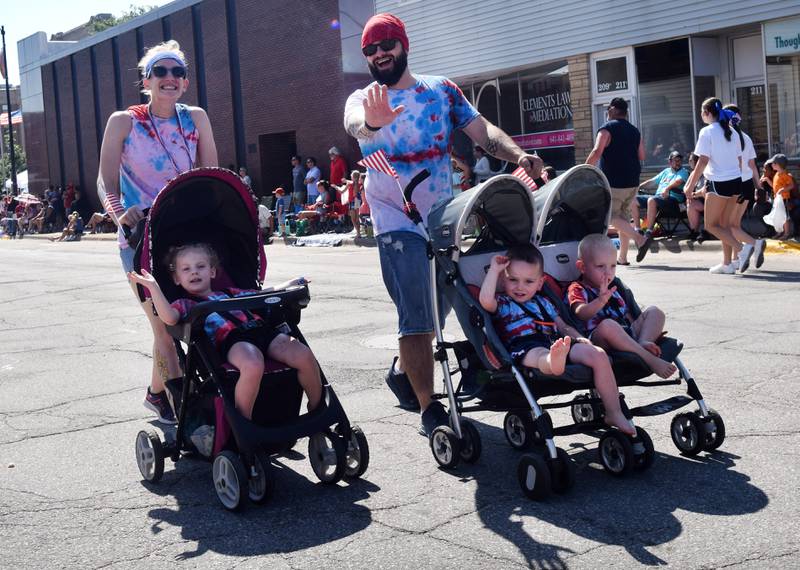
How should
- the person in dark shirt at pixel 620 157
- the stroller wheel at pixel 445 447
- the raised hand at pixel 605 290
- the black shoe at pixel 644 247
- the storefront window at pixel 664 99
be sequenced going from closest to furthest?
the stroller wheel at pixel 445 447 → the raised hand at pixel 605 290 → the person in dark shirt at pixel 620 157 → the black shoe at pixel 644 247 → the storefront window at pixel 664 99

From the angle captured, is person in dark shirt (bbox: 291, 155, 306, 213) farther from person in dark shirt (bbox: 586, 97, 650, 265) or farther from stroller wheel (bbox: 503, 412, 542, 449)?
stroller wheel (bbox: 503, 412, 542, 449)

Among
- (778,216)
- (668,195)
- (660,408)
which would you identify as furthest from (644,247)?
(660,408)

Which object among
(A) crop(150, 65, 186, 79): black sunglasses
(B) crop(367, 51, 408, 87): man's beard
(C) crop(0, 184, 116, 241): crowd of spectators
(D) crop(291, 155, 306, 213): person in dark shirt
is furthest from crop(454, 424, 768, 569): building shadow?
(C) crop(0, 184, 116, 241): crowd of spectators

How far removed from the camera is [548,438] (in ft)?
→ 14.9

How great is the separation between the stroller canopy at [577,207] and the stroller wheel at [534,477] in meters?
1.32

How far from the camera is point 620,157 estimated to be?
13.7m

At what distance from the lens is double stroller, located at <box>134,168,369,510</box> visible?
4691 mm

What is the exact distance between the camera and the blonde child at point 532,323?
4.73 metres

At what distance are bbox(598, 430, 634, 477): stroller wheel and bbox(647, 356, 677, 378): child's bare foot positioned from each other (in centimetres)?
35

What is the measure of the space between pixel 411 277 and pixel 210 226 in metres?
1.09

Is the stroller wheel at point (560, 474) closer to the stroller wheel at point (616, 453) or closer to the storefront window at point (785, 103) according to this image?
the stroller wheel at point (616, 453)

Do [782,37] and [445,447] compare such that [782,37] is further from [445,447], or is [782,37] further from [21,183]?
[21,183]

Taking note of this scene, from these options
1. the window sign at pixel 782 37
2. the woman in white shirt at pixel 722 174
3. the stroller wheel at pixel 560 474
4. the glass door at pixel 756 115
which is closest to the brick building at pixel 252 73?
the glass door at pixel 756 115

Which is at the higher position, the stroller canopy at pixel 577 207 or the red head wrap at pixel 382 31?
the red head wrap at pixel 382 31
